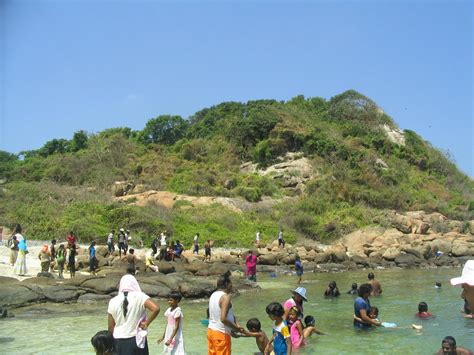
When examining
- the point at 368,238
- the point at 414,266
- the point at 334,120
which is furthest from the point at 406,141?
the point at 414,266

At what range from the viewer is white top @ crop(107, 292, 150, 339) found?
21.8 ft

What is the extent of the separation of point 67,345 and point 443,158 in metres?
60.8

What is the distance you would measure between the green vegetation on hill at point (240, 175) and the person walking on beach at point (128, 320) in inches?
1126

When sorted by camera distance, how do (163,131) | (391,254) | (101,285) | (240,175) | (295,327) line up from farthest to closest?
(163,131) → (240,175) → (391,254) → (101,285) → (295,327)

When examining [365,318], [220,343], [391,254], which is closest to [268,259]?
[391,254]

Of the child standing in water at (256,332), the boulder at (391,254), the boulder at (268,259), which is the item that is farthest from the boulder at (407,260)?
the child standing in water at (256,332)

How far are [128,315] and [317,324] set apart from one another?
9373mm

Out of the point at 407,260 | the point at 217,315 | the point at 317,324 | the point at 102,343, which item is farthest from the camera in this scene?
the point at 407,260

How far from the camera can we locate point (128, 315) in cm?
667

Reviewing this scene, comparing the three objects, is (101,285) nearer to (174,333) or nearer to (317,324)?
(317,324)

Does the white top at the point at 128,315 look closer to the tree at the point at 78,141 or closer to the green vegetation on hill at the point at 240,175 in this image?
the green vegetation on hill at the point at 240,175

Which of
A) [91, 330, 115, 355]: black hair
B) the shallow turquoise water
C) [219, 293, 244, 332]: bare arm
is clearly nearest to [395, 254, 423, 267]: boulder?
the shallow turquoise water

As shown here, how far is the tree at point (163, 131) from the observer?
216ft

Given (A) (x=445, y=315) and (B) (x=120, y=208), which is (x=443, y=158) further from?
(A) (x=445, y=315)
